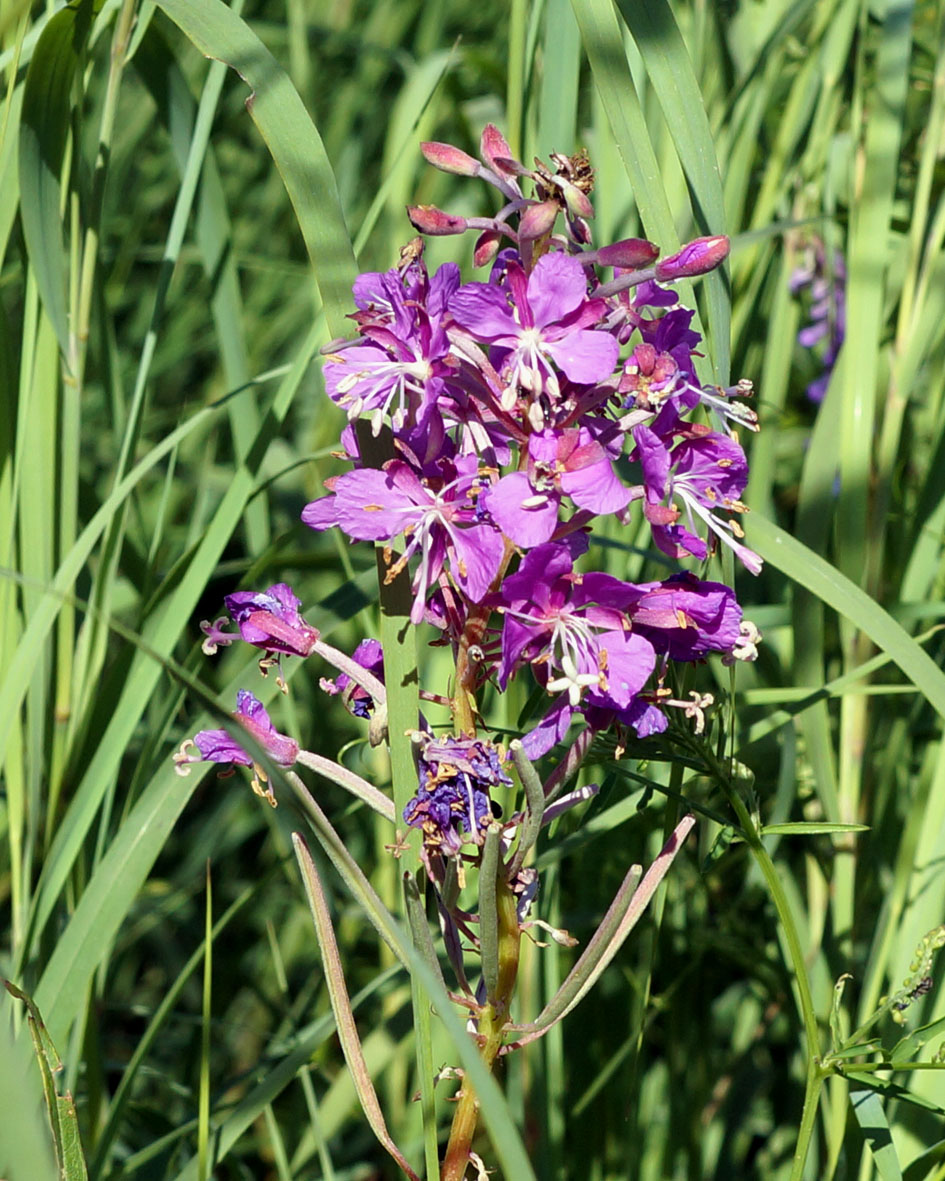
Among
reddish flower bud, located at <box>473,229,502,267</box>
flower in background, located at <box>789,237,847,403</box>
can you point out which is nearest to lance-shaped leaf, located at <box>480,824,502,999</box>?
reddish flower bud, located at <box>473,229,502,267</box>

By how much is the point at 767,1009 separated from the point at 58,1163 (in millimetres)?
916

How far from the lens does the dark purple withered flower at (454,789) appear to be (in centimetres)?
65

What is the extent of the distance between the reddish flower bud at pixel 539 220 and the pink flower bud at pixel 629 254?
1.5 inches

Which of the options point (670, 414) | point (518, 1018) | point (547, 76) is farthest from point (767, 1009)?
point (547, 76)

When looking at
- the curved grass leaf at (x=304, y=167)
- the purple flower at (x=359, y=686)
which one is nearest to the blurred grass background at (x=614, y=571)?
the curved grass leaf at (x=304, y=167)

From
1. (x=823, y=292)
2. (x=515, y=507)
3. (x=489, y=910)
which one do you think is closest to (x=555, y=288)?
(x=515, y=507)

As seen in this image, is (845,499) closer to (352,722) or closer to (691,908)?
(691,908)

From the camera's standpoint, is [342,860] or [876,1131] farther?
[876,1131]

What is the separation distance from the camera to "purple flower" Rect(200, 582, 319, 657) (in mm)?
755

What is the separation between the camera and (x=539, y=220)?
648mm

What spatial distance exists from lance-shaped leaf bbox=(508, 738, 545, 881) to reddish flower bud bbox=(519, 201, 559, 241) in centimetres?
28

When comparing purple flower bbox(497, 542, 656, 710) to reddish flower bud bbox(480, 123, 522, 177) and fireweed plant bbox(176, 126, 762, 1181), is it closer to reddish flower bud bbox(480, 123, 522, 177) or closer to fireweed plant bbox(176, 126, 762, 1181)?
fireweed plant bbox(176, 126, 762, 1181)

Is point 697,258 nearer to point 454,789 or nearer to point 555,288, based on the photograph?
point 555,288

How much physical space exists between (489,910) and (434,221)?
0.41m
